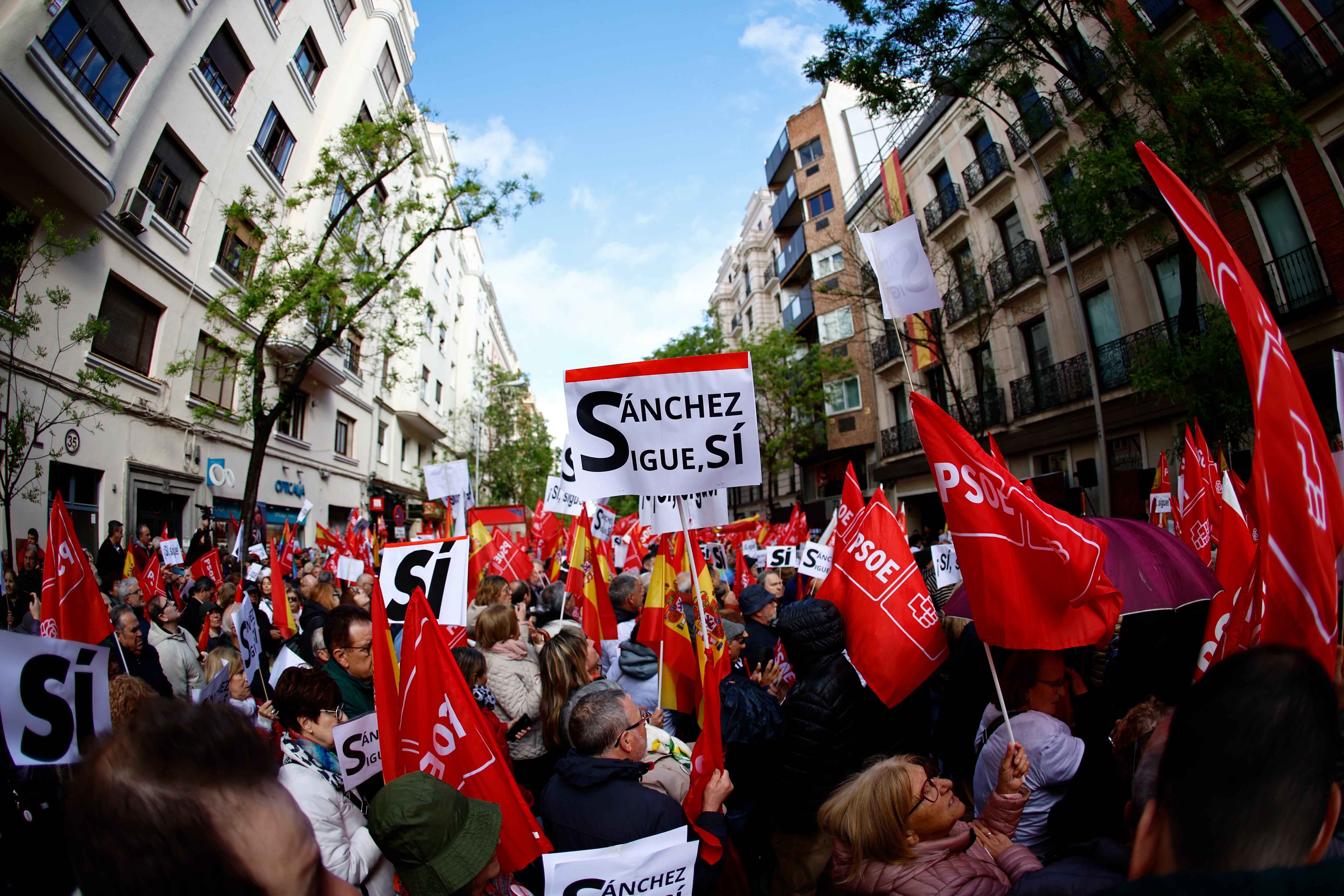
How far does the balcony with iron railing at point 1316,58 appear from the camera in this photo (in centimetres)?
1123

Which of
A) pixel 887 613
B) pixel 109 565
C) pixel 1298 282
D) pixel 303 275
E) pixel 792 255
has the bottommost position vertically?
pixel 887 613

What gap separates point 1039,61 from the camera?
12.2 metres

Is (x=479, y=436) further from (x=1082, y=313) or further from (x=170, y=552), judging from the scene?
(x=1082, y=313)

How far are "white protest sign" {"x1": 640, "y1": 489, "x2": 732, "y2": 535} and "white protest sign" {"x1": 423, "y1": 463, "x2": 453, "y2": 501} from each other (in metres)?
9.45

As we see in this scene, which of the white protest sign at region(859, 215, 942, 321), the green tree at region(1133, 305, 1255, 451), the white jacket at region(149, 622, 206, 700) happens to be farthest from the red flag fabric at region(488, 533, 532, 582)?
the green tree at region(1133, 305, 1255, 451)

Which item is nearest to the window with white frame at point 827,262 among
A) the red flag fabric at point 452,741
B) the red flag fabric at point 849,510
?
the red flag fabric at point 849,510

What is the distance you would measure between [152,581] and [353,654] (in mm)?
6244

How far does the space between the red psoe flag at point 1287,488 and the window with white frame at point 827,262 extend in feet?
105

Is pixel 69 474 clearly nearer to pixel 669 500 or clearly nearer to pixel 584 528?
pixel 584 528

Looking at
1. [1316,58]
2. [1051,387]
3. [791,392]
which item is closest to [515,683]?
[1316,58]

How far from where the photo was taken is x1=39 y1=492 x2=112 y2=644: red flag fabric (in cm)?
417

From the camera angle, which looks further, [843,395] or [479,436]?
[479,436]

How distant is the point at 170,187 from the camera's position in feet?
47.6

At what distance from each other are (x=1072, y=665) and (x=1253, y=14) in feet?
50.7
